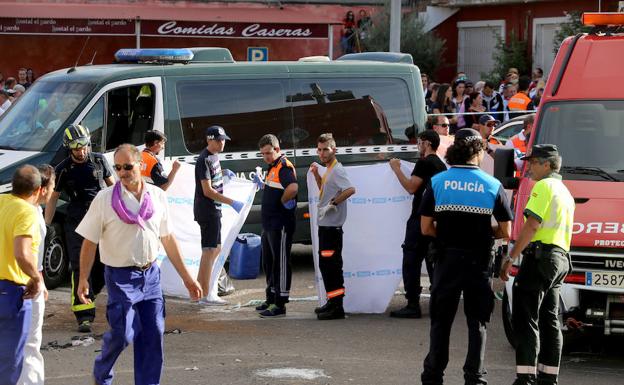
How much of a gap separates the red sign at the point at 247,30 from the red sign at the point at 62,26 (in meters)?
1.39

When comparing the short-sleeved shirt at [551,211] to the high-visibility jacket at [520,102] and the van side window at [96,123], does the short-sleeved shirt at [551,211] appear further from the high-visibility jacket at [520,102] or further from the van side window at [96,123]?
the high-visibility jacket at [520,102]

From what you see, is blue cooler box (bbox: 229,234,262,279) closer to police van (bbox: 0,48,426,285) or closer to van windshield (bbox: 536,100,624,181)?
police van (bbox: 0,48,426,285)

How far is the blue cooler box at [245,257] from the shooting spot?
503 inches

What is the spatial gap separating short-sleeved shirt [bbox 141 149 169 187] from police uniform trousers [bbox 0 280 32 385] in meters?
4.17

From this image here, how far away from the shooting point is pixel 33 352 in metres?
7.92

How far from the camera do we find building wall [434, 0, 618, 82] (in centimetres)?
2839

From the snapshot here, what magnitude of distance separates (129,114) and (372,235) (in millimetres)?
3213

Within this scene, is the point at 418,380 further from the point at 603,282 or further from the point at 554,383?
the point at 603,282

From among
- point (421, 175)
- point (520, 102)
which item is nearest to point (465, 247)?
point (421, 175)

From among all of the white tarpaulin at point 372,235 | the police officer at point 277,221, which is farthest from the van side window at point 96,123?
the white tarpaulin at point 372,235

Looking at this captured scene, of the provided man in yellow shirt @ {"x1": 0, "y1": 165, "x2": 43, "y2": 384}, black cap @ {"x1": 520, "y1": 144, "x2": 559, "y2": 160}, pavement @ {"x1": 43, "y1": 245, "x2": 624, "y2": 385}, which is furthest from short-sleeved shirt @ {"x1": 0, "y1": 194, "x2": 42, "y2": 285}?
black cap @ {"x1": 520, "y1": 144, "x2": 559, "y2": 160}

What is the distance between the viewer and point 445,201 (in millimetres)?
8188

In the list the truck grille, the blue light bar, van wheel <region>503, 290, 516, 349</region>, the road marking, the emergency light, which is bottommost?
the road marking

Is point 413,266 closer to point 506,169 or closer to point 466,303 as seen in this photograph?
point 506,169
